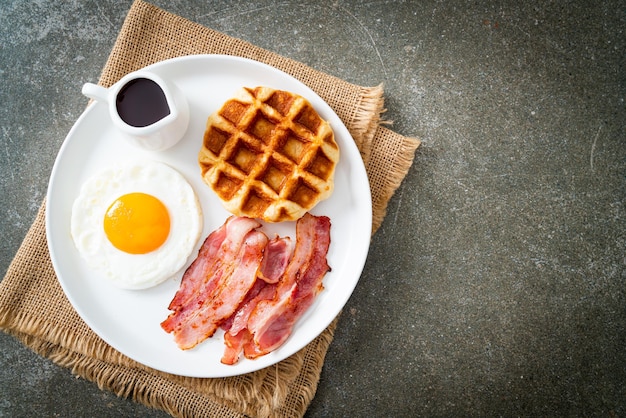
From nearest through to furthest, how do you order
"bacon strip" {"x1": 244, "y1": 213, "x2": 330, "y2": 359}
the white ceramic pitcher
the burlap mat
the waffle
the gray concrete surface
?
the white ceramic pitcher → the waffle → "bacon strip" {"x1": 244, "y1": 213, "x2": 330, "y2": 359} → the burlap mat → the gray concrete surface

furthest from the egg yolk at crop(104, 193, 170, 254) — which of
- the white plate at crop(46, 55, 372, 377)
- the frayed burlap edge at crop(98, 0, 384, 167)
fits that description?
the frayed burlap edge at crop(98, 0, 384, 167)

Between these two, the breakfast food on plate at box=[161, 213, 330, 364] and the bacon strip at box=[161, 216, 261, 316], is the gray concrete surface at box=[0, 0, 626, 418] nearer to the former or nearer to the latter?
the breakfast food on plate at box=[161, 213, 330, 364]

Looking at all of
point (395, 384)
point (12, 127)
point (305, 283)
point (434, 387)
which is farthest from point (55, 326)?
point (434, 387)

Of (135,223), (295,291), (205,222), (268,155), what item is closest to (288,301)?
(295,291)

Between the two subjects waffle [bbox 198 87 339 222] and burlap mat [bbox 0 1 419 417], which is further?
burlap mat [bbox 0 1 419 417]

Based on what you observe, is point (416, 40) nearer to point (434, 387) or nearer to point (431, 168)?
point (431, 168)
